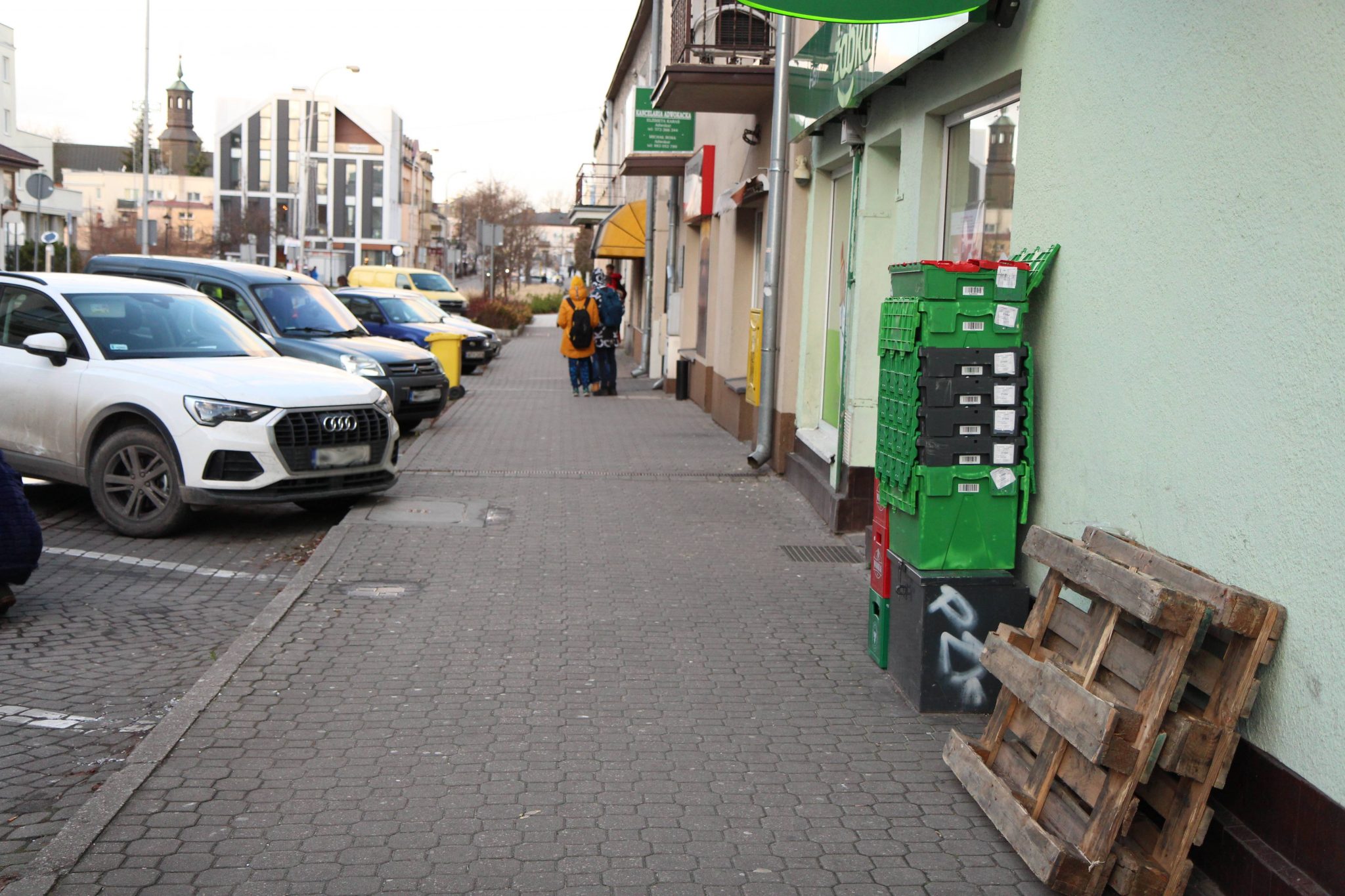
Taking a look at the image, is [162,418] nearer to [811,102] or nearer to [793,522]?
[793,522]

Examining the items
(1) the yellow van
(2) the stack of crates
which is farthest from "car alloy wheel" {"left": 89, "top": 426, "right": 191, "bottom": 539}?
(1) the yellow van

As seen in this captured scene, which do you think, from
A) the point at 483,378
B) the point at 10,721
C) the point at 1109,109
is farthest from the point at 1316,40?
the point at 483,378

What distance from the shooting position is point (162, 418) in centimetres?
869

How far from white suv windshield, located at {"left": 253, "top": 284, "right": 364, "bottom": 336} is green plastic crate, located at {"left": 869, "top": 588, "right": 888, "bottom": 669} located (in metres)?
9.28

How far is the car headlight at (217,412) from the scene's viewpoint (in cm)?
865

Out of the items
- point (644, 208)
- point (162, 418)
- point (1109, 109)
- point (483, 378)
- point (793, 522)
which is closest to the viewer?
point (1109, 109)

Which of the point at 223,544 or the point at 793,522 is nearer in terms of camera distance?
the point at 223,544

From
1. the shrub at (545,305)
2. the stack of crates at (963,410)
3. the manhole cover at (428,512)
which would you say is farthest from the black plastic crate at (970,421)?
the shrub at (545,305)

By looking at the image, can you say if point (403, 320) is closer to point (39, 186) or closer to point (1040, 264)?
point (39, 186)

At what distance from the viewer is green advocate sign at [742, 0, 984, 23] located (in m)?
5.87

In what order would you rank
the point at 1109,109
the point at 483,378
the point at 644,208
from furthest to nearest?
the point at 644,208, the point at 483,378, the point at 1109,109

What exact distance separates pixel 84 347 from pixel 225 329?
1270mm

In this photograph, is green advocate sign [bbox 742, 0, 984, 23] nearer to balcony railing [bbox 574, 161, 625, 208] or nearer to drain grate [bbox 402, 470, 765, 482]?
drain grate [bbox 402, 470, 765, 482]

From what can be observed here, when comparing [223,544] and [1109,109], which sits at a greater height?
[1109,109]
